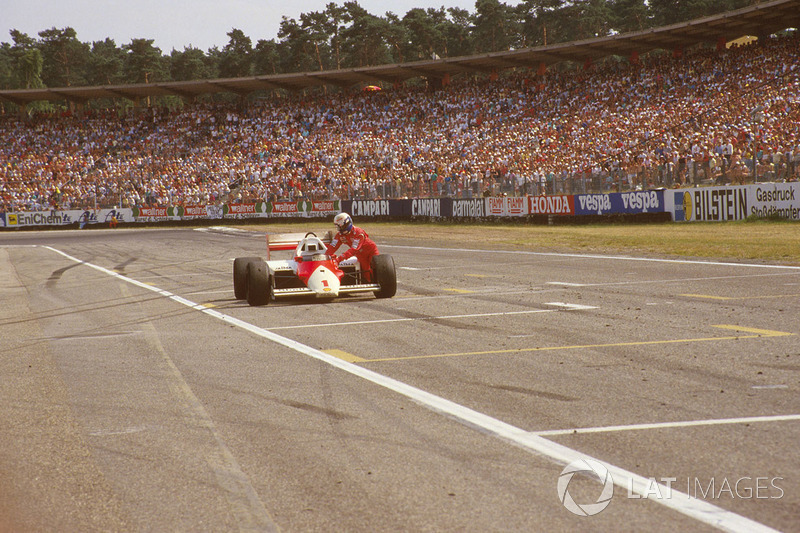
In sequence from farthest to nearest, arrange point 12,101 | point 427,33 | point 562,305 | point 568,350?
point 427,33 → point 12,101 → point 562,305 → point 568,350

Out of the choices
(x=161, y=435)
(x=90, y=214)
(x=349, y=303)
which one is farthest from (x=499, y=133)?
(x=161, y=435)

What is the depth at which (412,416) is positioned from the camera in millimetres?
5688

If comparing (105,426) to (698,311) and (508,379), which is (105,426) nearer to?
(508,379)

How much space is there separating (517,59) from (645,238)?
3323 cm

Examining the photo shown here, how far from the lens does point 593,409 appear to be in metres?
5.69

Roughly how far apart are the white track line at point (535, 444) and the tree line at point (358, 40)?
2904 inches

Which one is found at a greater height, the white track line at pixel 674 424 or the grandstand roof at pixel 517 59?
the grandstand roof at pixel 517 59

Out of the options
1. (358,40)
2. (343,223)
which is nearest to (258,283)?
(343,223)

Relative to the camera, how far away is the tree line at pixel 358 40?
8581 centimetres

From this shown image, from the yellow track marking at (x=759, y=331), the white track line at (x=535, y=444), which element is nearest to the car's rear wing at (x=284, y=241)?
the white track line at (x=535, y=444)

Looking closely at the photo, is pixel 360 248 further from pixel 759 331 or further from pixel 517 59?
pixel 517 59

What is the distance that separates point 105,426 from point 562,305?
7.03 m

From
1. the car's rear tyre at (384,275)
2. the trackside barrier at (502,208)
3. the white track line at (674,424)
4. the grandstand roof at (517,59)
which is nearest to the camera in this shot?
the white track line at (674,424)

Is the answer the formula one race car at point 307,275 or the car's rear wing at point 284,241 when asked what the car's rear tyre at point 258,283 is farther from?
the car's rear wing at point 284,241
